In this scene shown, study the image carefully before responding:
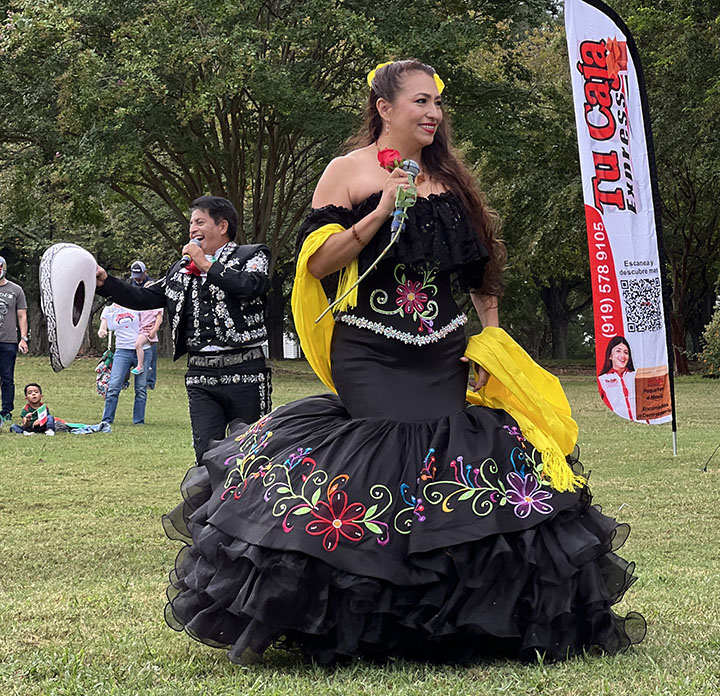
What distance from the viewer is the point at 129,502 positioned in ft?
28.3

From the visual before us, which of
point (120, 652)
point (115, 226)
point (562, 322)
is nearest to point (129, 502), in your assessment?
point (120, 652)

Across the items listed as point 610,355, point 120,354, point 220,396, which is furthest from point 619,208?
point 120,354

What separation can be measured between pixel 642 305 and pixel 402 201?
7222 millimetres

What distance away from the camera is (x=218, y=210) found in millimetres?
6215

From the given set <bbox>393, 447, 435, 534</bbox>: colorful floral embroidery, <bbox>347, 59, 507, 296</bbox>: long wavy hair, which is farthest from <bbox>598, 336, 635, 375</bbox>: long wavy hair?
<bbox>393, 447, 435, 534</bbox>: colorful floral embroidery

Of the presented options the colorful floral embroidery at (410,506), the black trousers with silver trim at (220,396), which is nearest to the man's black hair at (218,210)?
the black trousers with silver trim at (220,396)

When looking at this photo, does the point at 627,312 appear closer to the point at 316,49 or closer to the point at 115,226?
the point at 316,49

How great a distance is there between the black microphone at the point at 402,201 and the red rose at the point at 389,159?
3cm

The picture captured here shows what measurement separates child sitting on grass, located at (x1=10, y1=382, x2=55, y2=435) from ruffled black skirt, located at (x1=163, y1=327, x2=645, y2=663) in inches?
390

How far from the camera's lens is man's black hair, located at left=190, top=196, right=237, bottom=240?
6.19 meters

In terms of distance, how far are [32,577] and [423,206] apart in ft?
10.4

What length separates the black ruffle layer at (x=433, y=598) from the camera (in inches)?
142

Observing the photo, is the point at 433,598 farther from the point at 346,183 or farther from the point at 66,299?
the point at 66,299

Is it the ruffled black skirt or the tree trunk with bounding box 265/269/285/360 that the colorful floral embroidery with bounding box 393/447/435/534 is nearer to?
the ruffled black skirt
